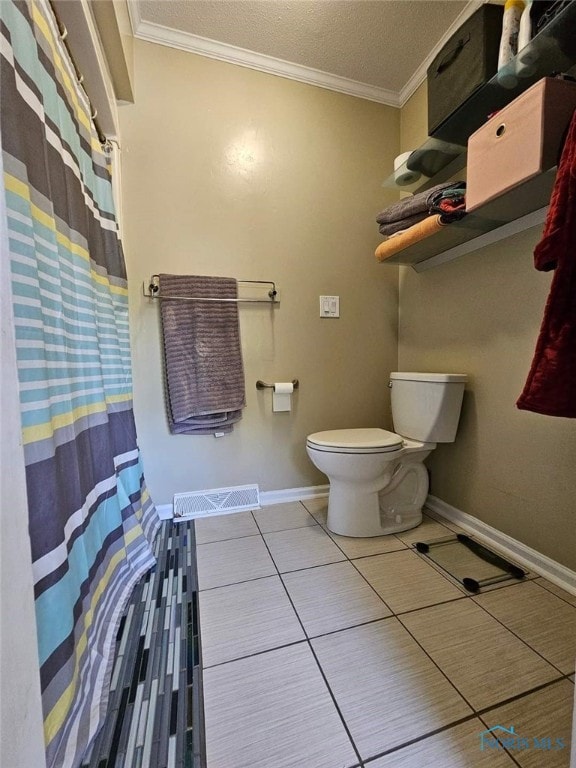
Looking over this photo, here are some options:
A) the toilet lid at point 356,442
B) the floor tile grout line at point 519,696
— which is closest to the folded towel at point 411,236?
the toilet lid at point 356,442

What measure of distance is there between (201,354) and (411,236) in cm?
108

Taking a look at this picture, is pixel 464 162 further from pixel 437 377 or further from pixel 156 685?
pixel 156 685

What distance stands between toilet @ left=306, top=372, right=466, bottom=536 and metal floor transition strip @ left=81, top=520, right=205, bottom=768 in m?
0.66

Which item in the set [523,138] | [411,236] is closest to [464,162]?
[411,236]

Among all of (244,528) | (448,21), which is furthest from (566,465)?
(448,21)

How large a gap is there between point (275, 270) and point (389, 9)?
118 centimetres

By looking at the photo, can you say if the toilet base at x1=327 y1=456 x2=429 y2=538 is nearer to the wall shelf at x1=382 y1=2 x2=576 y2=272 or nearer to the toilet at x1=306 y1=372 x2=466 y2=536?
the toilet at x1=306 y1=372 x2=466 y2=536

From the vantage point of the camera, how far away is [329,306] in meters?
1.76

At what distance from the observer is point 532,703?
2.31 feet

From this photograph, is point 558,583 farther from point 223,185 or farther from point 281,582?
point 223,185

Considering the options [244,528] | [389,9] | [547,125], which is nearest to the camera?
[547,125]

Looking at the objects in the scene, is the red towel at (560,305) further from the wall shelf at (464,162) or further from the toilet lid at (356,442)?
the toilet lid at (356,442)

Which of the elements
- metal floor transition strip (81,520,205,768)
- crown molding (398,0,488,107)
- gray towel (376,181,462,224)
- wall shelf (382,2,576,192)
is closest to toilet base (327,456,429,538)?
metal floor transition strip (81,520,205,768)

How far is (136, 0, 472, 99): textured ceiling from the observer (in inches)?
53.2
